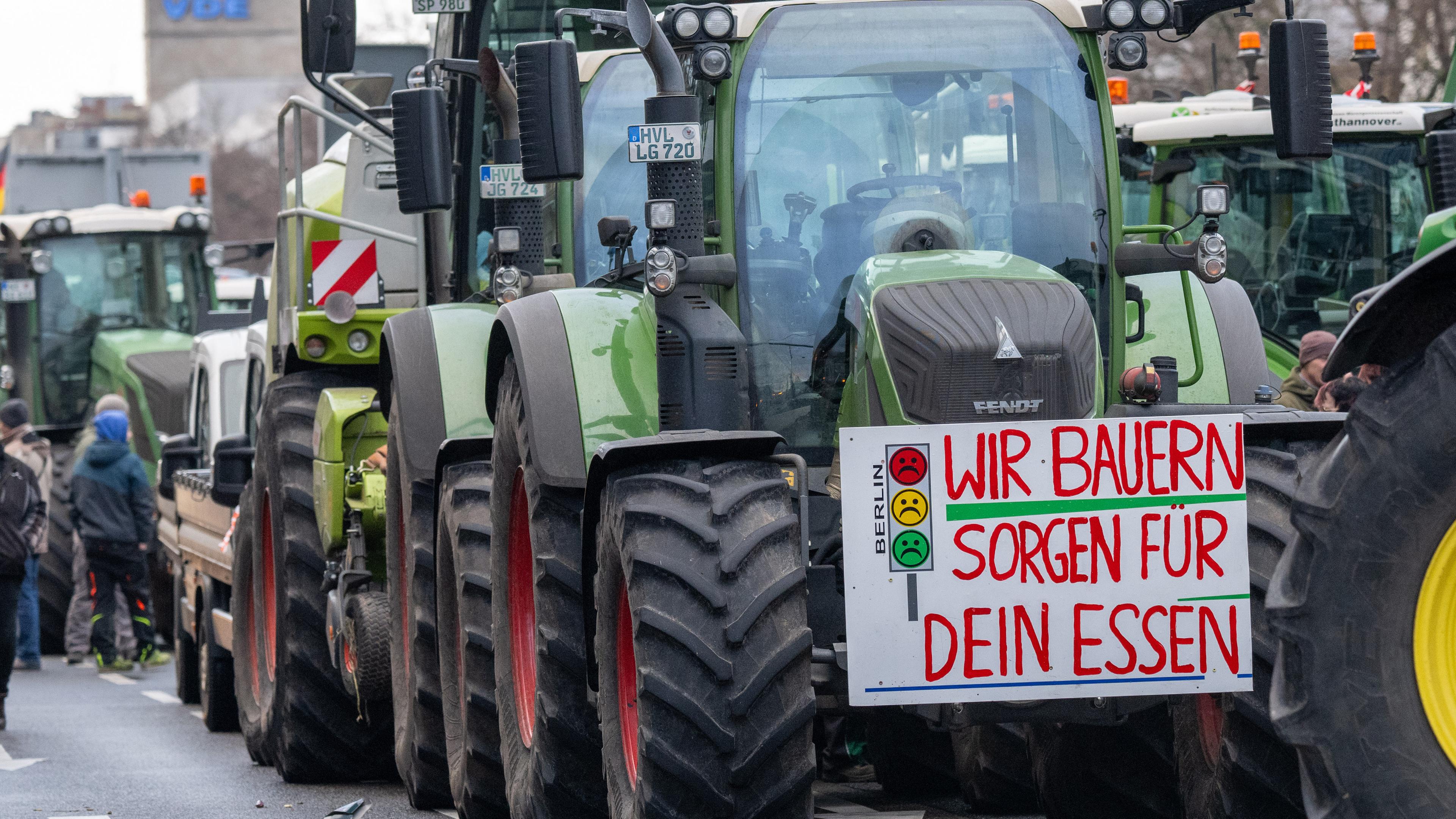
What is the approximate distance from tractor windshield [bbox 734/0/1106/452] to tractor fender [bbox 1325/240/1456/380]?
2.47 m

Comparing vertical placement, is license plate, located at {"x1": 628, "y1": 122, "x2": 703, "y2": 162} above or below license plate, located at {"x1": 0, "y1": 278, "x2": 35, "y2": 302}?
above

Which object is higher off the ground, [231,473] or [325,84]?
[325,84]

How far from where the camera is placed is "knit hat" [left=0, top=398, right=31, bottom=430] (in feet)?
59.6

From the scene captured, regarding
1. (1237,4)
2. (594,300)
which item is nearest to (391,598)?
(594,300)

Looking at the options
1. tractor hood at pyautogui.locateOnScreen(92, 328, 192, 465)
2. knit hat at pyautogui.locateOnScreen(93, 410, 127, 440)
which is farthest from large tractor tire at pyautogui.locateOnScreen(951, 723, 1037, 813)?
tractor hood at pyautogui.locateOnScreen(92, 328, 192, 465)

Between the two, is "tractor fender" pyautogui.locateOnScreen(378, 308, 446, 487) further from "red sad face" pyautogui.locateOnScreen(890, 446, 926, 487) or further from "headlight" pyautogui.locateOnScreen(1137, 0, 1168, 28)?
"red sad face" pyautogui.locateOnScreen(890, 446, 926, 487)

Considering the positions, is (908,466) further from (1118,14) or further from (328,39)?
(328,39)

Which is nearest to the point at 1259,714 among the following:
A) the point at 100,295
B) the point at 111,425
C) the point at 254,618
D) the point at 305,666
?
the point at 305,666

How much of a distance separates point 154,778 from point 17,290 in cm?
1133

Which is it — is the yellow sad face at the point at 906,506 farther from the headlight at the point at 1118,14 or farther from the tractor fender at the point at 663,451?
the headlight at the point at 1118,14

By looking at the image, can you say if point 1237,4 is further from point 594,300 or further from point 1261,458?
point 594,300

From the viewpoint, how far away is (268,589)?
12.1 meters

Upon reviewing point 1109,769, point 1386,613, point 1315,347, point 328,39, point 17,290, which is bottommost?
point 1109,769

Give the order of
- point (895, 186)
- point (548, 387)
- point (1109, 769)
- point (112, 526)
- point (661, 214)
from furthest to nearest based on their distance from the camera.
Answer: point (112, 526) < point (1109, 769) < point (548, 387) < point (895, 186) < point (661, 214)
